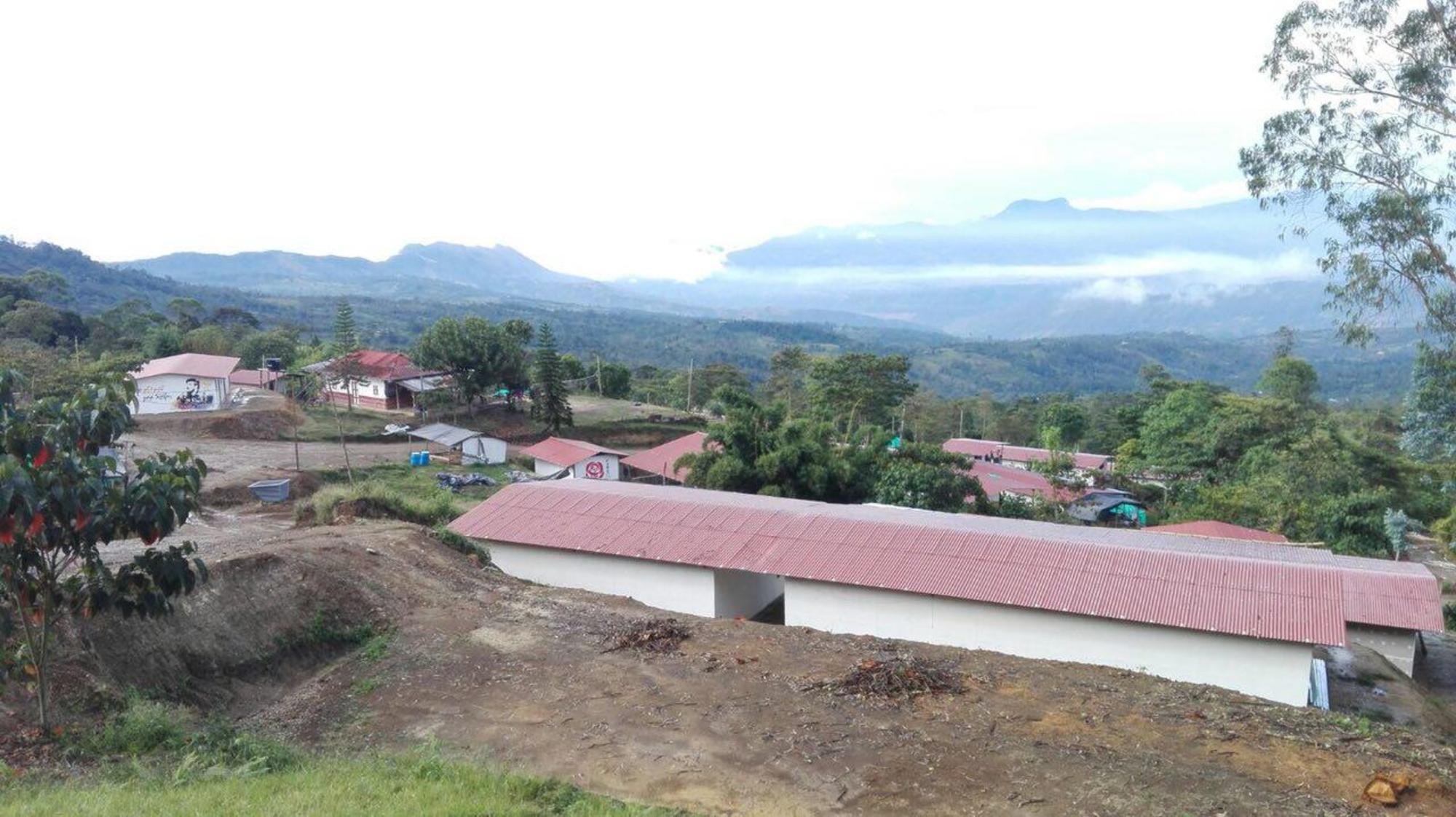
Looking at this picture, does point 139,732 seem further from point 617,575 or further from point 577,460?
point 577,460

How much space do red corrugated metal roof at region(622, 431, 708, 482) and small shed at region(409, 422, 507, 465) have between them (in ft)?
17.1

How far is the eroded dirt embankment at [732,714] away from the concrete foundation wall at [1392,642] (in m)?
9.42

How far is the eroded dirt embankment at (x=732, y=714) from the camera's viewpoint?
7855mm

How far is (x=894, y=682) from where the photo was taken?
1002 centimetres

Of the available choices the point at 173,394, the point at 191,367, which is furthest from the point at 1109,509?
the point at 173,394

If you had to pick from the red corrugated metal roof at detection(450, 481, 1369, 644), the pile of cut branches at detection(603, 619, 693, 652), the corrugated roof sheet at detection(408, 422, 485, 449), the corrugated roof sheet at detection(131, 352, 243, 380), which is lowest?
the corrugated roof sheet at detection(408, 422, 485, 449)

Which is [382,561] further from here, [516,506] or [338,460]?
[338,460]

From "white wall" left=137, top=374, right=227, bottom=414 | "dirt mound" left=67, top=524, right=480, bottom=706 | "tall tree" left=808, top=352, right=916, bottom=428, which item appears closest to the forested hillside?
"tall tree" left=808, top=352, right=916, bottom=428

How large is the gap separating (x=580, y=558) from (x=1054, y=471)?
2343cm

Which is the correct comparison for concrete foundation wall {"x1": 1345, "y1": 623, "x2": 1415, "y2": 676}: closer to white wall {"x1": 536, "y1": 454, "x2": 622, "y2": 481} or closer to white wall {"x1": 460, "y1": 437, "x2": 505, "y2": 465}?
white wall {"x1": 536, "y1": 454, "x2": 622, "y2": 481}

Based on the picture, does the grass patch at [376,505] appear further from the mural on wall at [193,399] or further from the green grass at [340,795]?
the mural on wall at [193,399]

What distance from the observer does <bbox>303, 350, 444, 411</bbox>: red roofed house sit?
44.8 m

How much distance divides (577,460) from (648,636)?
919 inches

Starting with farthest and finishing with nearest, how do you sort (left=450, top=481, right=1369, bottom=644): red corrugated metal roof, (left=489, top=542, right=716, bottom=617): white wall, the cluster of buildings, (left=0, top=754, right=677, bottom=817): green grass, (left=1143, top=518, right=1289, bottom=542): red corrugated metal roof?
the cluster of buildings → (left=1143, top=518, right=1289, bottom=542): red corrugated metal roof → (left=489, top=542, right=716, bottom=617): white wall → (left=450, top=481, right=1369, bottom=644): red corrugated metal roof → (left=0, top=754, right=677, bottom=817): green grass
